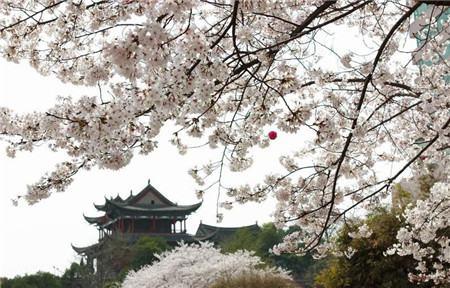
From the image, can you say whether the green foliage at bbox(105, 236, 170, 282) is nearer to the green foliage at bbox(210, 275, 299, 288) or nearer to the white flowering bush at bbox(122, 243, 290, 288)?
the white flowering bush at bbox(122, 243, 290, 288)

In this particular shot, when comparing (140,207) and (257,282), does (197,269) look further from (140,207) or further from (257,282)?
(140,207)

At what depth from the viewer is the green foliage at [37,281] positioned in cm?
2666

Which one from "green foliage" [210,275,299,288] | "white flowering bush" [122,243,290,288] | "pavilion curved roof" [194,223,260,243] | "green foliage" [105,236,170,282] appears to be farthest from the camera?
"pavilion curved roof" [194,223,260,243]

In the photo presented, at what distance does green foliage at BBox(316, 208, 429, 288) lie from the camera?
31.9 feet

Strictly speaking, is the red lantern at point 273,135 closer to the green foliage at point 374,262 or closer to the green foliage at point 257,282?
the green foliage at point 374,262

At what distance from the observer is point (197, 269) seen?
12.3 m

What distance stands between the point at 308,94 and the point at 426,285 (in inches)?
227

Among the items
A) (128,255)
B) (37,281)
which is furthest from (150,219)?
(37,281)

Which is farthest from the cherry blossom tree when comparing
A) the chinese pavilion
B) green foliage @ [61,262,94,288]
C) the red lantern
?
the chinese pavilion

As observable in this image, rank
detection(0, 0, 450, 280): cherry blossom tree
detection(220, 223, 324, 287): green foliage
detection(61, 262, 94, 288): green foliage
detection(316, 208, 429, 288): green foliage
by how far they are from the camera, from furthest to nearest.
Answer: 1. detection(220, 223, 324, 287): green foliage
2. detection(61, 262, 94, 288): green foliage
3. detection(316, 208, 429, 288): green foliage
4. detection(0, 0, 450, 280): cherry blossom tree

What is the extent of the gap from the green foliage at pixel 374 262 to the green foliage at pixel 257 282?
78 centimetres

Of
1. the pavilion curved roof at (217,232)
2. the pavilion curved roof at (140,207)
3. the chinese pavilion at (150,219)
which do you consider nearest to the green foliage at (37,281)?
the chinese pavilion at (150,219)

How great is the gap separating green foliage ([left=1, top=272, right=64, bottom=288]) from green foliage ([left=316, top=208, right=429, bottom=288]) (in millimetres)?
18917

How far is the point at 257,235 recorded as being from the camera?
112 ft
